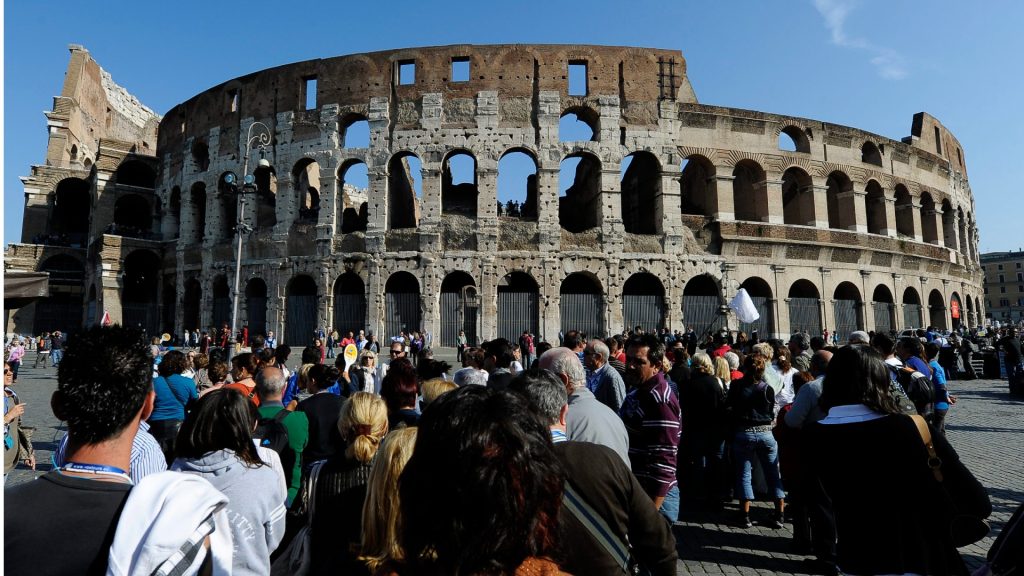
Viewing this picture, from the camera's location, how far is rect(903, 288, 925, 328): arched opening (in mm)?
25891

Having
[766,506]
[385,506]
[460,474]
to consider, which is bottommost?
[766,506]

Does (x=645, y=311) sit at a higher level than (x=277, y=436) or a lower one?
higher

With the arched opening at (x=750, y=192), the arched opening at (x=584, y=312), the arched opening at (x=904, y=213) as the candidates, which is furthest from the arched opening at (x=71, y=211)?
the arched opening at (x=904, y=213)

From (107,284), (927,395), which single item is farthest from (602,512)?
(107,284)

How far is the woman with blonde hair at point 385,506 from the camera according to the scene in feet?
5.28

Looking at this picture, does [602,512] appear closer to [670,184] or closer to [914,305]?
[670,184]

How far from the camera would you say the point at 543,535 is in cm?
139

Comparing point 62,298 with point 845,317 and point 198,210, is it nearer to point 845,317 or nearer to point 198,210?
point 198,210

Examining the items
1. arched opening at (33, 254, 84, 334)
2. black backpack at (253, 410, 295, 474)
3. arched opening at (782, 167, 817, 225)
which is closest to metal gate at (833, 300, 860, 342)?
arched opening at (782, 167, 817, 225)

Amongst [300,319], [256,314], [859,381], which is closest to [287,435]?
[859,381]

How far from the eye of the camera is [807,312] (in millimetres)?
23438

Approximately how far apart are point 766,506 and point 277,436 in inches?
199

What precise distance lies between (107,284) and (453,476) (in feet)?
99.8

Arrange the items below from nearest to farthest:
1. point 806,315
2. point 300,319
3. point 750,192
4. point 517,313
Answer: point 517,313
point 300,319
point 806,315
point 750,192
